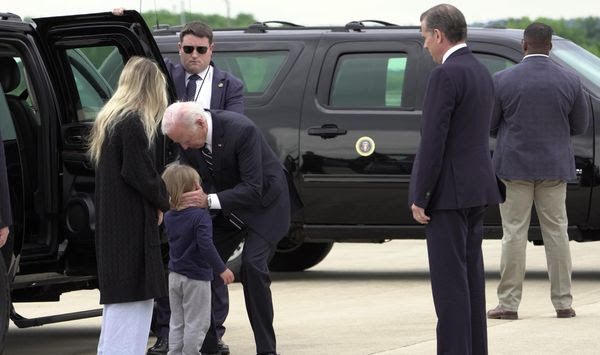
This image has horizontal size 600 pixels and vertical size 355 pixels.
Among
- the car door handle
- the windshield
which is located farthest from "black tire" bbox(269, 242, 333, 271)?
the windshield

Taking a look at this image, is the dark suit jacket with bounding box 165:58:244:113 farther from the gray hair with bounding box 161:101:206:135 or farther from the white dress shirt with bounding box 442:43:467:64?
the white dress shirt with bounding box 442:43:467:64

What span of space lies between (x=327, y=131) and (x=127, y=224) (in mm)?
5293

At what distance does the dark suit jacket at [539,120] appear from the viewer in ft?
33.7

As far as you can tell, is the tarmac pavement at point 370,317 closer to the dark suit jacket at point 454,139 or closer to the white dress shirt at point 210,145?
the white dress shirt at point 210,145

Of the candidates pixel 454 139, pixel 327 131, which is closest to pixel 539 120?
pixel 327 131

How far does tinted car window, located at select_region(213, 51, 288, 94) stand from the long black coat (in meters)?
5.71

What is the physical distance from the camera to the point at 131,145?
7410mm

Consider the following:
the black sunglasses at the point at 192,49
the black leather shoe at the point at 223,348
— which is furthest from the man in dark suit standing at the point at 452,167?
the black sunglasses at the point at 192,49

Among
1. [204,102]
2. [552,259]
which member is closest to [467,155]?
[204,102]

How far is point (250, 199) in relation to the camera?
842 centimetres

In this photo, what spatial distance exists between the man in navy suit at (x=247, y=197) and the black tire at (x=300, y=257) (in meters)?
5.08

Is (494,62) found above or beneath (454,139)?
beneath

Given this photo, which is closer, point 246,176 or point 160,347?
point 246,176

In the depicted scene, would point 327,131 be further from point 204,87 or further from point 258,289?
point 258,289
